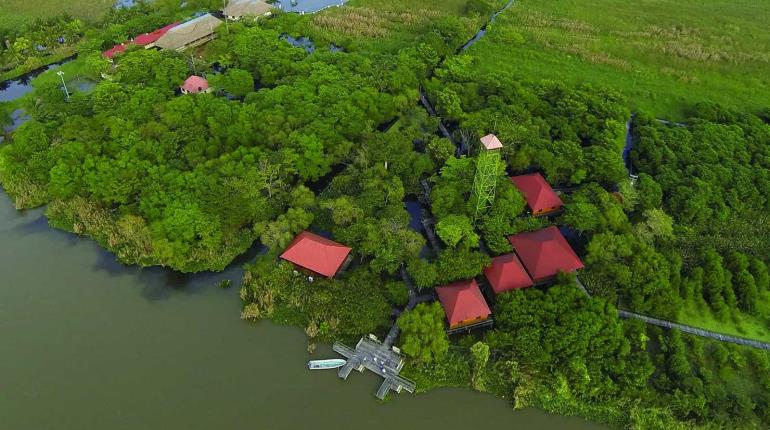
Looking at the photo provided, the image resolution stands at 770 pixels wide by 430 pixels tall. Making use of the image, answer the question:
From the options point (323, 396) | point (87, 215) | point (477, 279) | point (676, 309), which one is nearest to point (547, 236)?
point (477, 279)

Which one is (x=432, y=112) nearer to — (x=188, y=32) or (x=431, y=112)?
(x=431, y=112)

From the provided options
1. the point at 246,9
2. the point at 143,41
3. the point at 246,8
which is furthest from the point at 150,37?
the point at 246,8

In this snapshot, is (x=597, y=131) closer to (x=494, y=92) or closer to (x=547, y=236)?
(x=494, y=92)

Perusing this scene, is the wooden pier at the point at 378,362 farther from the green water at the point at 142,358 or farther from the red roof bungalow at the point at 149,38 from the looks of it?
the red roof bungalow at the point at 149,38

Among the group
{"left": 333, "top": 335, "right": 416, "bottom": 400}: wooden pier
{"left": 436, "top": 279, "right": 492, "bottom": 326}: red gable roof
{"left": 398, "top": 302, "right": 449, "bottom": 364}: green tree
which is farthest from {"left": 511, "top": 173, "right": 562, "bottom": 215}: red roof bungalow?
{"left": 333, "top": 335, "right": 416, "bottom": 400}: wooden pier

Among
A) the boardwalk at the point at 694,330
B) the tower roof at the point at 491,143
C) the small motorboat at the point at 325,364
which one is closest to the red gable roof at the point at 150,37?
the tower roof at the point at 491,143

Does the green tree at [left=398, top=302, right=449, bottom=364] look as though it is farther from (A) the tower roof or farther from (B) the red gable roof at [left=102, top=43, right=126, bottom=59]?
(B) the red gable roof at [left=102, top=43, right=126, bottom=59]
